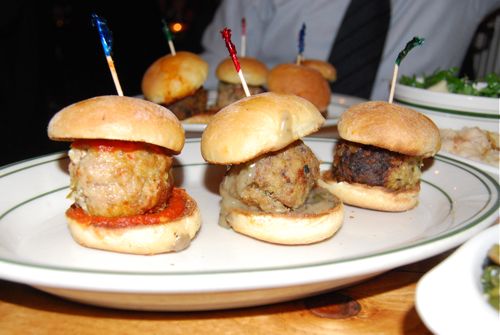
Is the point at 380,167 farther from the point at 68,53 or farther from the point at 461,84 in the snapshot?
the point at 68,53

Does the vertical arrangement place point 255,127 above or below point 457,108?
above

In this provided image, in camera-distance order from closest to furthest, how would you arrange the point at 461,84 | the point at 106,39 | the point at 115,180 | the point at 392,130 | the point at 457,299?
the point at 457,299
the point at 115,180
the point at 106,39
the point at 392,130
the point at 461,84

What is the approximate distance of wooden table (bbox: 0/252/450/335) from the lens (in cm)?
181

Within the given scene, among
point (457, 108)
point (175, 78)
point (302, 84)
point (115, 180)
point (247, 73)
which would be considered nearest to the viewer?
point (115, 180)

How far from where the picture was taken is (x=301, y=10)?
24.5ft

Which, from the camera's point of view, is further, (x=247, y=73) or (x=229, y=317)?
(x=247, y=73)

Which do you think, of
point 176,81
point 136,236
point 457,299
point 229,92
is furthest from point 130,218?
point 229,92

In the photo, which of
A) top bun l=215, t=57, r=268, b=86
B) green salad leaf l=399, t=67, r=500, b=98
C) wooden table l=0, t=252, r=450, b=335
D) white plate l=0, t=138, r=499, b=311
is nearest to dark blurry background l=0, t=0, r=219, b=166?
top bun l=215, t=57, r=268, b=86

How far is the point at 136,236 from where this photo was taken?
2.31 meters

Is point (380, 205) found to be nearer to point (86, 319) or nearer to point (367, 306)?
point (367, 306)

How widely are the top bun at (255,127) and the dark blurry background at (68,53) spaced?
6.08m

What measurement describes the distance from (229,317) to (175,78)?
3.19 metres

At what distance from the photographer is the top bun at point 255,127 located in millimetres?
2434

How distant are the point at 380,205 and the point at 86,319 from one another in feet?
5.83
